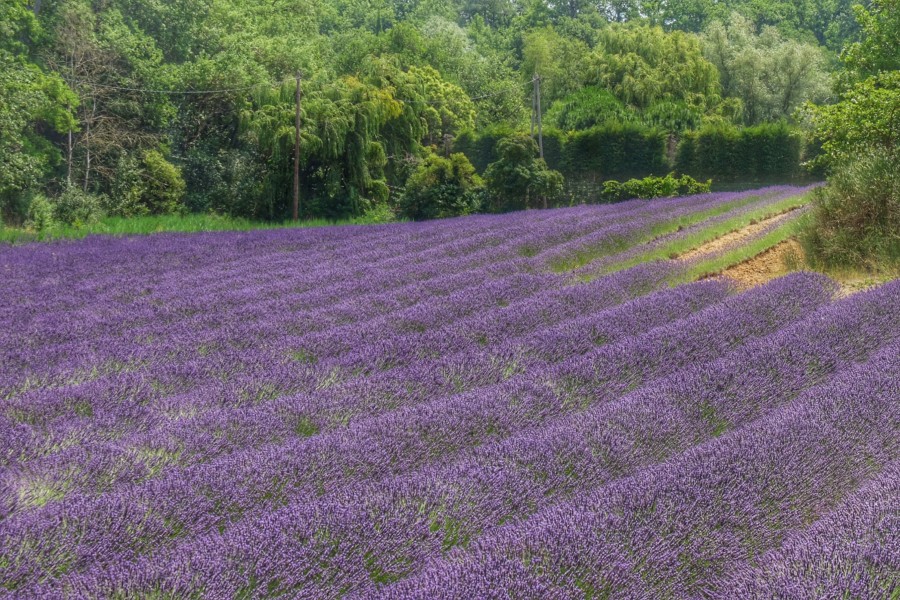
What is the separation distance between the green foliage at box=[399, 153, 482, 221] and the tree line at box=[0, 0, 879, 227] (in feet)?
0.15

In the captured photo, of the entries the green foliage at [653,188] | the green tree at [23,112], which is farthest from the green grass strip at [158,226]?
the green foliage at [653,188]

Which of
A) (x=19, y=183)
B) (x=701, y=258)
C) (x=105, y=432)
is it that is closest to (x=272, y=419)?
(x=105, y=432)

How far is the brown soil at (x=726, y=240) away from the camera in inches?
420

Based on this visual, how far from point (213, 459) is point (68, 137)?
23.1 meters

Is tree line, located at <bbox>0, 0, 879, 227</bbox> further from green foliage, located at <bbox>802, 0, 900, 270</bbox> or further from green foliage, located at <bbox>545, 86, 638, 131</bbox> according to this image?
green foliage, located at <bbox>802, 0, 900, 270</bbox>

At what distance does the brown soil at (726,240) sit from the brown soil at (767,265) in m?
0.69

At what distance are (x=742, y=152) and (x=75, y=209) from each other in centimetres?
1768

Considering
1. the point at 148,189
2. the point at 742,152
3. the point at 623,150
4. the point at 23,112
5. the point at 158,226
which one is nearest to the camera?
the point at 158,226

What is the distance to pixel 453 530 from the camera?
279 centimetres

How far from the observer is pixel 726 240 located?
1174cm

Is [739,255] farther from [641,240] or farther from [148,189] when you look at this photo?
[148,189]

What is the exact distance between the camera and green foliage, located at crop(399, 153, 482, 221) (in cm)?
1980

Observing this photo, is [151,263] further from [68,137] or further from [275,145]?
[68,137]

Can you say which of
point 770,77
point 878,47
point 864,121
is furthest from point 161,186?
point 770,77
